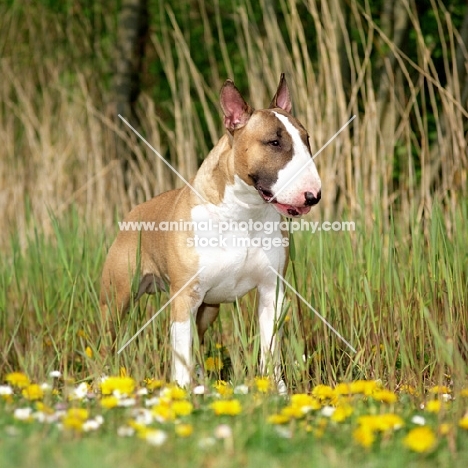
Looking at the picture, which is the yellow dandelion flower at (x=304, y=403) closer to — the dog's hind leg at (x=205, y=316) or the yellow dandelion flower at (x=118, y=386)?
the yellow dandelion flower at (x=118, y=386)

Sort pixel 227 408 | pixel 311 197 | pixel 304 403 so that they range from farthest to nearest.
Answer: pixel 311 197
pixel 304 403
pixel 227 408

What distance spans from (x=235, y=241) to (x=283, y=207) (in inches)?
13.8

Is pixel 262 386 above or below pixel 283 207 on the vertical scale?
below

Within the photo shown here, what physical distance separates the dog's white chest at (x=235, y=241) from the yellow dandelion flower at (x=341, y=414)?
1.00 m

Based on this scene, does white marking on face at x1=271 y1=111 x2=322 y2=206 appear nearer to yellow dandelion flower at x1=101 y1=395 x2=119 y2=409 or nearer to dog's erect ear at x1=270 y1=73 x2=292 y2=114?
dog's erect ear at x1=270 y1=73 x2=292 y2=114

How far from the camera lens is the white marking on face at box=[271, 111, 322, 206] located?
127 inches

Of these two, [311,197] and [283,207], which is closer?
[311,197]

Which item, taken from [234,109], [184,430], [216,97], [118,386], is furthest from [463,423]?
[216,97]

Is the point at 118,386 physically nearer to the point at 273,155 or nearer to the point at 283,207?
the point at 283,207

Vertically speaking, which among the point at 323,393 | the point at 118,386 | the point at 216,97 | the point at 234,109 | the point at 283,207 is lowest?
the point at 323,393

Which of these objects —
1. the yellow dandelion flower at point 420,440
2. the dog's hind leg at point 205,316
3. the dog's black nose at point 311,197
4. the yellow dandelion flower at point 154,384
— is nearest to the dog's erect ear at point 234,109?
the dog's black nose at point 311,197

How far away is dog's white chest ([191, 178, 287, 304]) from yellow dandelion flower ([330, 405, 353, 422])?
39.3 inches

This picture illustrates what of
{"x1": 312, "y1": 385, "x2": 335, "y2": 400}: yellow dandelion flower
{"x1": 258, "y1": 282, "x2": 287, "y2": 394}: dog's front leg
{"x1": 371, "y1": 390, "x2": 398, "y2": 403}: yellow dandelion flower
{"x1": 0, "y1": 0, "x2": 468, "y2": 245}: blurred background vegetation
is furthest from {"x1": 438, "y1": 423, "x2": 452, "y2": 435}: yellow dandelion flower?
{"x1": 0, "y1": 0, "x2": 468, "y2": 245}: blurred background vegetation

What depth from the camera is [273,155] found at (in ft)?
11.1
